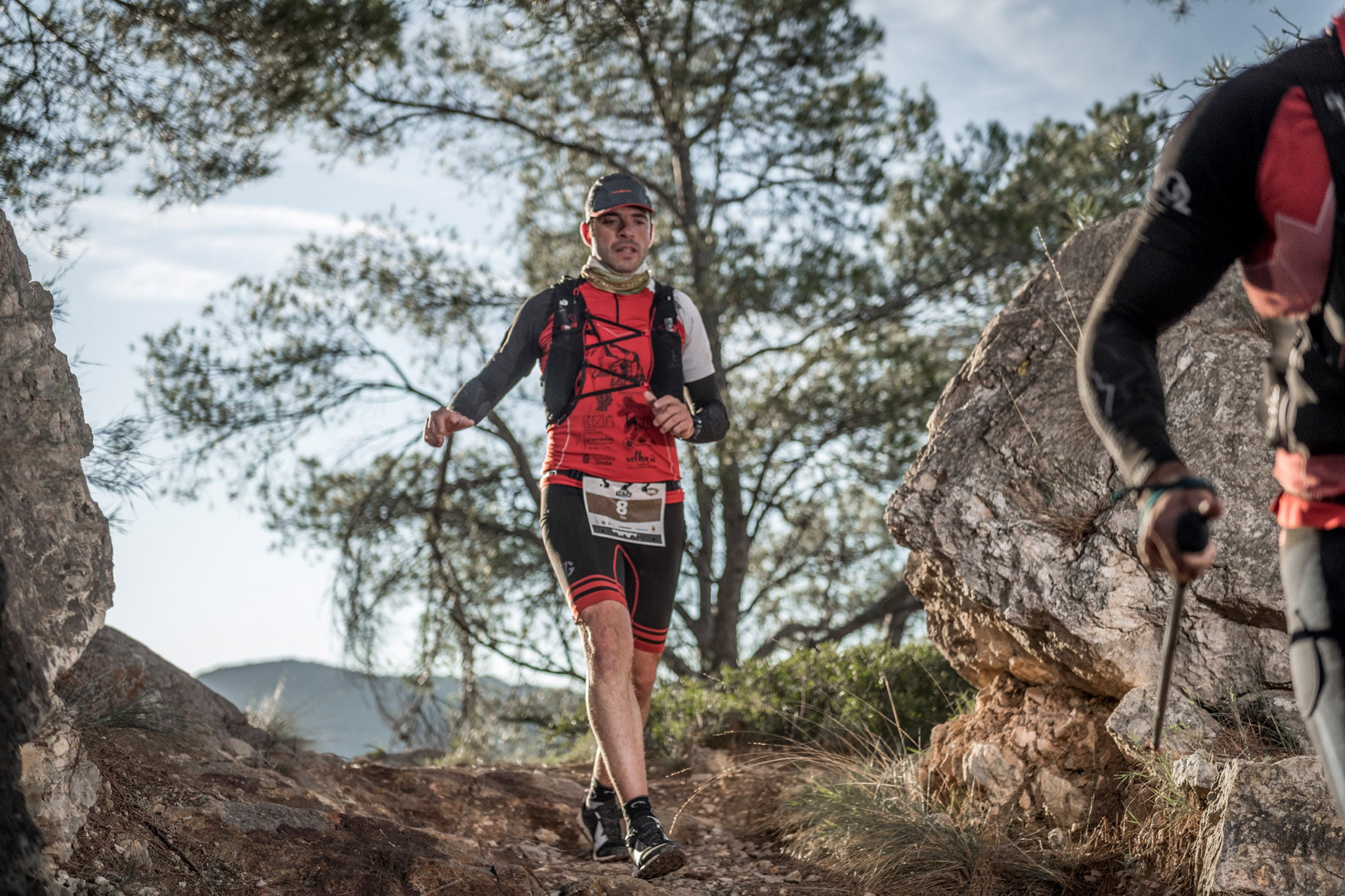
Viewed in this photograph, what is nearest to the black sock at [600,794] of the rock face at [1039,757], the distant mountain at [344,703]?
the rock face at [1039,757]

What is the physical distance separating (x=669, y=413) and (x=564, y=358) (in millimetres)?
525

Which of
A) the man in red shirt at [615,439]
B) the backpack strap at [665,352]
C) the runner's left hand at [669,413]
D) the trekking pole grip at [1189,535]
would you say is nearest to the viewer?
the trekking pole grip at [1189,535]

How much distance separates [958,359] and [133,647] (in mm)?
7260

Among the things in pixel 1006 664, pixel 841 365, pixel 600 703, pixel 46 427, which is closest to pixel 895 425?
pixel 841 365

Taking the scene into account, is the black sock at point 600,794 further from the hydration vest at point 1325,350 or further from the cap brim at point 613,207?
the hydration vest at point 1325,350

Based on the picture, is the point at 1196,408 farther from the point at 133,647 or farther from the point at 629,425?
the point at 133,647

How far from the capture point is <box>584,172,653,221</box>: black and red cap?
429cm

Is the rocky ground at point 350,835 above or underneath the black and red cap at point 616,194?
underneath

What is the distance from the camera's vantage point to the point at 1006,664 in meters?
4.39

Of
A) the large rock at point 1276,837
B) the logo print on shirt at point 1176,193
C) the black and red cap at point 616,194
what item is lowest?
the large rock at point 1276,837

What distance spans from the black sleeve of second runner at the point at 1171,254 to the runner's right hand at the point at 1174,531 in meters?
0.08

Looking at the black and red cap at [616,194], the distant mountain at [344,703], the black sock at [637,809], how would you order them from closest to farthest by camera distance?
the black sock at [637,809] → the black and red cap at [616,194] → the distant mountain at [344,703]

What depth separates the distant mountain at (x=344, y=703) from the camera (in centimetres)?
639

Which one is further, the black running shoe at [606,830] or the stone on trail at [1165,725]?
the black running shoe at [606,830]
